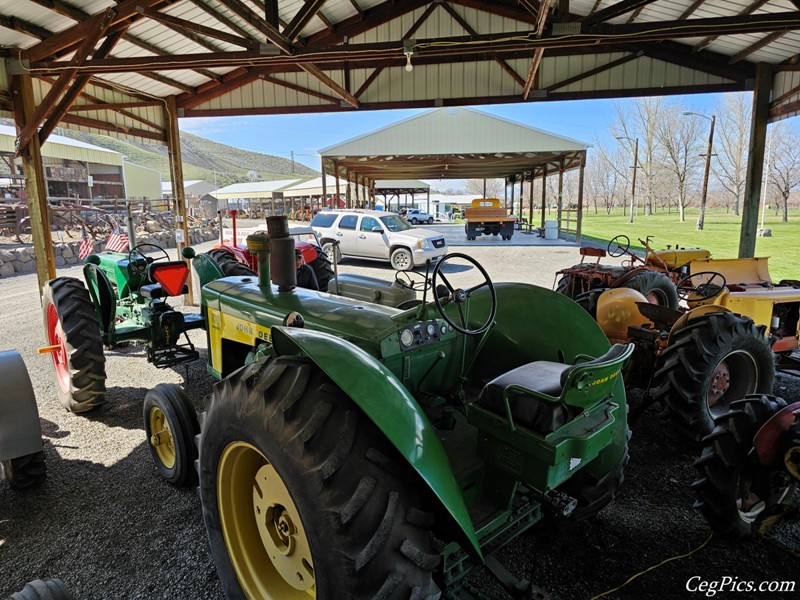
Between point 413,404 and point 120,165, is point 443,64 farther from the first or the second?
point 120,165

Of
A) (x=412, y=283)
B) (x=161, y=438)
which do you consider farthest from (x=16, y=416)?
(x=412, y=283)

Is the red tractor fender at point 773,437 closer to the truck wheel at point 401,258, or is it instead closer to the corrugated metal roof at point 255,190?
the truck wheel at point 401,258

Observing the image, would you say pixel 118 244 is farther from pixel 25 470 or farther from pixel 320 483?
pixel 320 483

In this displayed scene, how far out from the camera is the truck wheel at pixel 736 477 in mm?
2566

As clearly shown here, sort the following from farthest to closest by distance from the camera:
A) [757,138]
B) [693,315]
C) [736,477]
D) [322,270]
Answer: [757,138], [322,270], [693,315], [736,477]

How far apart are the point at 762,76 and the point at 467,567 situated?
9500mm

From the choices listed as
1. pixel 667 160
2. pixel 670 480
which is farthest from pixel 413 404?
pixel 667 160

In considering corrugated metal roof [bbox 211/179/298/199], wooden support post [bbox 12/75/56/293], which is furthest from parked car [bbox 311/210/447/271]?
corrugated metal roof [bbox 211/179/298/199]

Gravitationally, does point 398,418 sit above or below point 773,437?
above

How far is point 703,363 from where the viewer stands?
3588 mm

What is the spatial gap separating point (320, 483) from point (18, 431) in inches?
99.7

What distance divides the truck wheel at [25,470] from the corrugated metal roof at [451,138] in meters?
17.8

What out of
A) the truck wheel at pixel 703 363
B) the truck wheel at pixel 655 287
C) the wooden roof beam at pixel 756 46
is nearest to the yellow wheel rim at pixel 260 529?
the truck wheel at pixel 703 363

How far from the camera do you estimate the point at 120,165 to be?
127 feet
